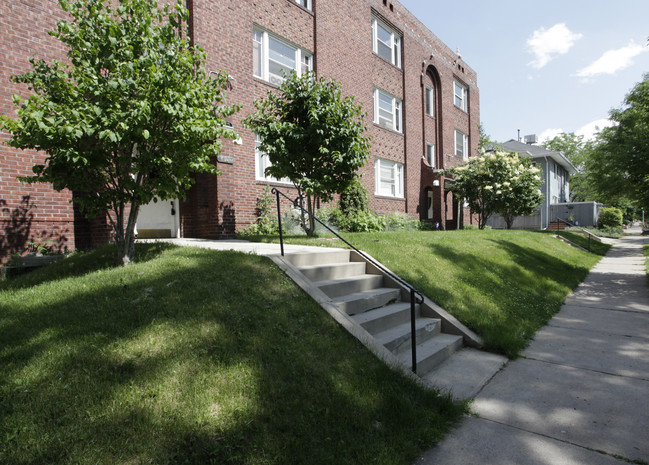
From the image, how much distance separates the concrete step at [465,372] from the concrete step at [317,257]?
8.06 feet

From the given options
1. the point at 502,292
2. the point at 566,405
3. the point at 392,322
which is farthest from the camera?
the point at 502,292

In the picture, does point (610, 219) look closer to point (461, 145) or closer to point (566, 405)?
point (461, 145)

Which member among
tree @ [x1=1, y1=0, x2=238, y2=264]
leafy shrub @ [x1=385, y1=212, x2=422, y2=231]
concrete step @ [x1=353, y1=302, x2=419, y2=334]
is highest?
tree @ [x1=1, y1=0, x2=238, y2=264]

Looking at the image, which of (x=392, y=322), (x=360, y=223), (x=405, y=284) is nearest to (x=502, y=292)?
(x=392, y=322)

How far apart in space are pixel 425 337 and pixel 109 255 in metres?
5.20

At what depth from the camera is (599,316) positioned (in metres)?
6.66

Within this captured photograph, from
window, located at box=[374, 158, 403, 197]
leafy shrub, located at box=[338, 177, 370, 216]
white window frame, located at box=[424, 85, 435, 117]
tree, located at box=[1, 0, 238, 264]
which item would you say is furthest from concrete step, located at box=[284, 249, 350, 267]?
white window frame, located at box=[424, 85, 435, 117]

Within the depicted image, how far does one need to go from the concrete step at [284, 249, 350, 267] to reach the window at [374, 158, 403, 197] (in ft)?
36.6

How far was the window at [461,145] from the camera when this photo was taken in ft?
81.9

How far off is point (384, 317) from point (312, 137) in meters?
5.28

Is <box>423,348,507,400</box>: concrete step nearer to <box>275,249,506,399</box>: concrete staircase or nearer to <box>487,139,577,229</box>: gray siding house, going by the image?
<box>275,249,506,399</box>: concrete staircase

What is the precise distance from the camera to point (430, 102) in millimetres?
22391

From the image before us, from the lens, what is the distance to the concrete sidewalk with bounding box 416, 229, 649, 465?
2922 mm

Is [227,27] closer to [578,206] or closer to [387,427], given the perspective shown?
[387,427]
